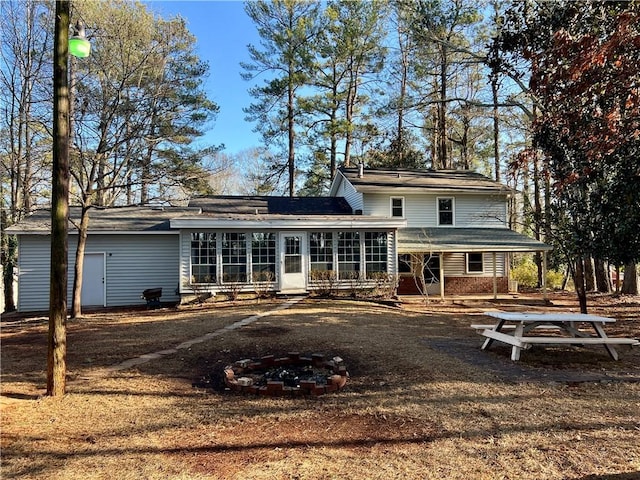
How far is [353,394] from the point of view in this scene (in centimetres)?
517

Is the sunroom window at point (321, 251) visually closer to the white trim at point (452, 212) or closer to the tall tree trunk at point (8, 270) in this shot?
the white trim at point (452, 212)

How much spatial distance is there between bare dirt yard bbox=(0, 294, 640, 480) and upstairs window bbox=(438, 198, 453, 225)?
1249 centimetres

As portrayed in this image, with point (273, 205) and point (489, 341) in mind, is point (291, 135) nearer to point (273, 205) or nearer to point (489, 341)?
point (273, 205)

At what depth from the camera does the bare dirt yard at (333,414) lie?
133 inches

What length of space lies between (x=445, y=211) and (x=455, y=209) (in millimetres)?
509

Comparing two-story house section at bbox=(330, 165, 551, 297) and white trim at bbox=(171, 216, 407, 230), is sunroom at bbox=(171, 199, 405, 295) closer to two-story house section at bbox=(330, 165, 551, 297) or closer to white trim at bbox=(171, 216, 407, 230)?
white trim at bbox=(171, 216, 407, 230)

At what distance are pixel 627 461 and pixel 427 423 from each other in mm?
1647

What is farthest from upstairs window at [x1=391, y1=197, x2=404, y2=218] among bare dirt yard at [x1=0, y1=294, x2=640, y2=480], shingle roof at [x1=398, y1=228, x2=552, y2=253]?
bare dirt yard at [x1=0, y1=294, x2=640, y2=480]

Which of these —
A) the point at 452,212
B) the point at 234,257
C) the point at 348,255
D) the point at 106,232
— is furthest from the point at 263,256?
the point at 452,212

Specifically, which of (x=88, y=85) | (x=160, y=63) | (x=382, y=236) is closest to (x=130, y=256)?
(x=88, y=85)

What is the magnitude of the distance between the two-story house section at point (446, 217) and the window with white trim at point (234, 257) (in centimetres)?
631

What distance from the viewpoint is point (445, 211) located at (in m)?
20.2

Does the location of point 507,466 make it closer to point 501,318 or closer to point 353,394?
point 353,394

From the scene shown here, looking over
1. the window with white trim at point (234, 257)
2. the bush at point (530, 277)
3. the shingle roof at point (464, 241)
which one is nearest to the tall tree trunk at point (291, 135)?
the shingle roof at point (464, 241)
